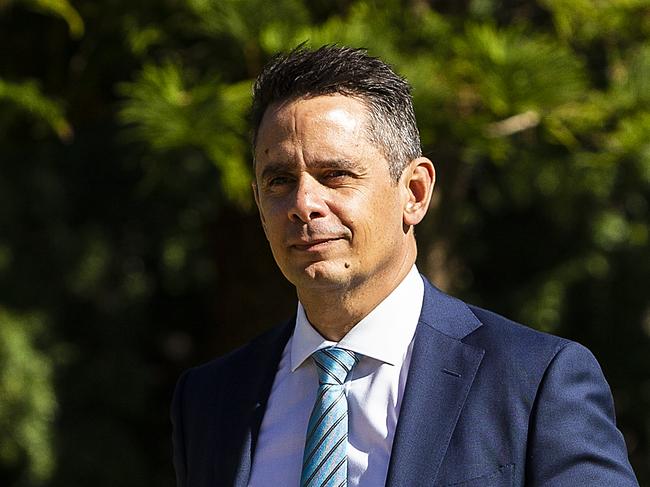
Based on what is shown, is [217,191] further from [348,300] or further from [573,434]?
[573,434]

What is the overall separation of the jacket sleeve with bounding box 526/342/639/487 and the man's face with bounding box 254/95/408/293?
30 centimetres

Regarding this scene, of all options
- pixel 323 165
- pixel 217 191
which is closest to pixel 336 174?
pixel 323 165

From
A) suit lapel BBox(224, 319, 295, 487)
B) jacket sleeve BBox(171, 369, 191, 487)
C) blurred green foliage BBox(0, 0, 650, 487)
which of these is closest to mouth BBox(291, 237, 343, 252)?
suit lapel BBox(224, 319, 295, 487)

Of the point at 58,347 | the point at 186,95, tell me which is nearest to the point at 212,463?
the point at 186,95

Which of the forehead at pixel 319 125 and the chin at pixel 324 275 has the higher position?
the forehead at pixel 319 125

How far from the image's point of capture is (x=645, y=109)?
285 centimetres

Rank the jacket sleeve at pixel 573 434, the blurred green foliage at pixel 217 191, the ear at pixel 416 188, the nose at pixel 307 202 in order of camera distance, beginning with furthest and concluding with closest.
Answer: the blurred green foliage at pixel 217 191 → the ear at pixel 416 188 → the nose at pixel 307 202 → the jacket sleeve at pixel 573 434

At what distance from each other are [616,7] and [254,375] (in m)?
1.77

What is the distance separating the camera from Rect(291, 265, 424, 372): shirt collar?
1.60 m

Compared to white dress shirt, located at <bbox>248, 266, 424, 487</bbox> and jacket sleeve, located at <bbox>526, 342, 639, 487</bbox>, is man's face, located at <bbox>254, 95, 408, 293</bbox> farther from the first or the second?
jacket sleeve, located at <bbox>526, 342, 639, 487</bbox>

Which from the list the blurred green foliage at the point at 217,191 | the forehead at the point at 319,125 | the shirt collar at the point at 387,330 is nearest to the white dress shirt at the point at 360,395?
the shirt collar at the point at 387,330

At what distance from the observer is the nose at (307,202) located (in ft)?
4.98

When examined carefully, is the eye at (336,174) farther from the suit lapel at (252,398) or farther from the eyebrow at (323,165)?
the suit lapel at (252,398)

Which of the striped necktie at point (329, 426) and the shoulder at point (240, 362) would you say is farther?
the shoulder at point (240, 362)
